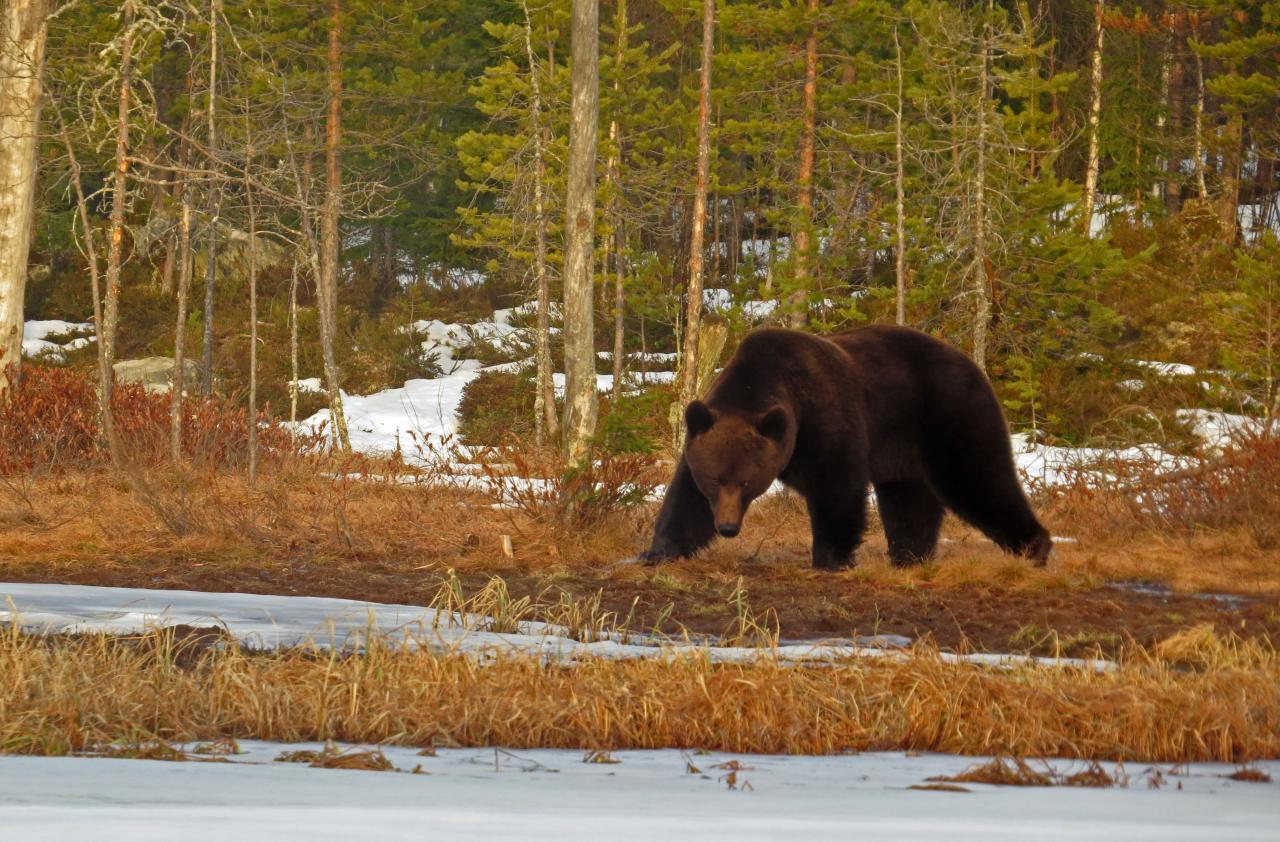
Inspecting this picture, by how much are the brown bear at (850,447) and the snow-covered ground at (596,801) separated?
4.06m

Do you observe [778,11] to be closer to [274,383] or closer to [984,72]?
[984,72]

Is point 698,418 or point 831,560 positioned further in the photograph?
point 831,560

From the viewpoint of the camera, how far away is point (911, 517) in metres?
9.38

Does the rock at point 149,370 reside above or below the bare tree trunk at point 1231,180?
below

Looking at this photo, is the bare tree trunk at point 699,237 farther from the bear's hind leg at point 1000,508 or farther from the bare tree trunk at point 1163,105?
the bare tree trunk at point 1163,105

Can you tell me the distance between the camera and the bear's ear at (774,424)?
27.0ft

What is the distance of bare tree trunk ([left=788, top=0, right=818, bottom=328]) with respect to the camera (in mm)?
24094

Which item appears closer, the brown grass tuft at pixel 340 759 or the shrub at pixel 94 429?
the brown grass tuft at pixel 340 759

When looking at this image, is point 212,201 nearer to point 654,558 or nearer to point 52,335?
point 654,558

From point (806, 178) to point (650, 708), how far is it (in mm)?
21737

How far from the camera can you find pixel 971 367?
9312mm

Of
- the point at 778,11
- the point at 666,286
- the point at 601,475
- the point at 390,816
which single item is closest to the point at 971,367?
the point at 601,475

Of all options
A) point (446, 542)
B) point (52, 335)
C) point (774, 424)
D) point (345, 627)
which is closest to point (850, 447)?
point (774, 424)

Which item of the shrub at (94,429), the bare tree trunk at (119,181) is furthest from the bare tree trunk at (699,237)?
the bare tree trunk at (119,181)
